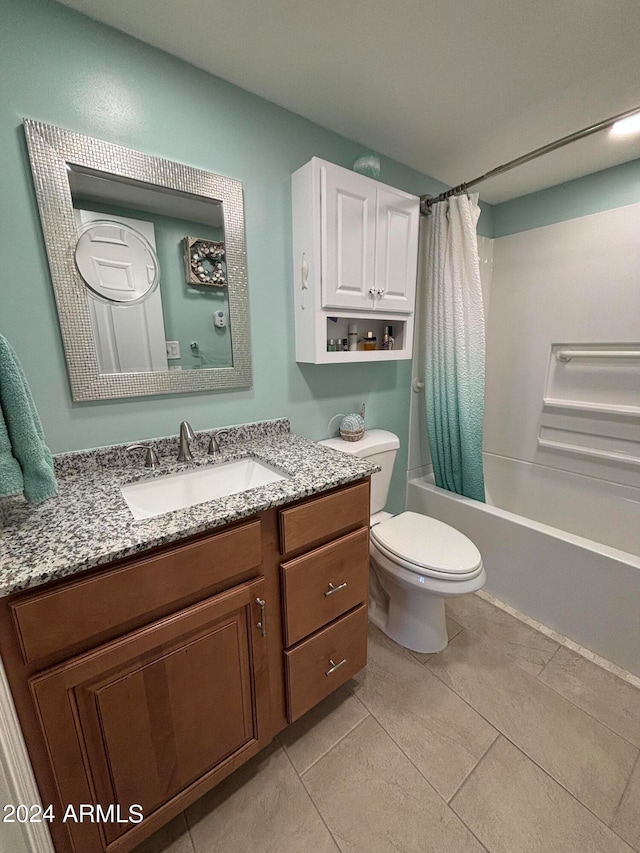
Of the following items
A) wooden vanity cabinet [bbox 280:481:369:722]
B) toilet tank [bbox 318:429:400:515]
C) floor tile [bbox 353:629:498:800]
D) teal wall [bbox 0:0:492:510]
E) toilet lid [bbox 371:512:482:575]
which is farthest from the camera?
toilet tank [bbox 318:429:400:515]

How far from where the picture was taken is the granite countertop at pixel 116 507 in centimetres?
64

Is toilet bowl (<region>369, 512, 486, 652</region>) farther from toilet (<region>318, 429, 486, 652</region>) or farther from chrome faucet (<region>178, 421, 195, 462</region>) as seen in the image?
chrome faucet (<region>178, 421, 195, 462</region>)

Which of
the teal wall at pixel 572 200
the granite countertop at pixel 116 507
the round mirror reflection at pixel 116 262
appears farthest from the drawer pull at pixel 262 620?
the teal wall at pixel 572 200

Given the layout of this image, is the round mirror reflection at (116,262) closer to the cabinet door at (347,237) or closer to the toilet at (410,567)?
the cabinet door at (347,237)

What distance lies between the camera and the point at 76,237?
97 centimetres

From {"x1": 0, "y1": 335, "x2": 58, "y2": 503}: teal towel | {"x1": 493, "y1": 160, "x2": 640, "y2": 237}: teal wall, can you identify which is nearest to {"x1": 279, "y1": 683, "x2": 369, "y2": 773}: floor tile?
{"x1": 0, "y1": 335, "x2": 58, "y2": 503}: teal towel

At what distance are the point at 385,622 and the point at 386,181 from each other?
6.80 ft

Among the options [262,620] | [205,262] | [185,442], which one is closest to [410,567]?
[262,620]

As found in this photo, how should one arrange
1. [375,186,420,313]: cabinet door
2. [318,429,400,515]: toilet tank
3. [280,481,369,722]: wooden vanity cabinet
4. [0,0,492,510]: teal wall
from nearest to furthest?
[0,0,492,510]: teal wall, [280,481,369,722]: wooden vanity cabinet, [375,186,420,313]: cabinet door, [318,429,400,515]: toilet tank

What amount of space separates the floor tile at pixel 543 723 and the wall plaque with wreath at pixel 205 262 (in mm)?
1742

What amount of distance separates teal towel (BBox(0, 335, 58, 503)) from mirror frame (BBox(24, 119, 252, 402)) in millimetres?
317

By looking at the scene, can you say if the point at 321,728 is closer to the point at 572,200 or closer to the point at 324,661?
the point at 324,661

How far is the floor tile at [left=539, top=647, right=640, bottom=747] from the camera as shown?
1.19 m

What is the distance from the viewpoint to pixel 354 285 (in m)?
1.37
